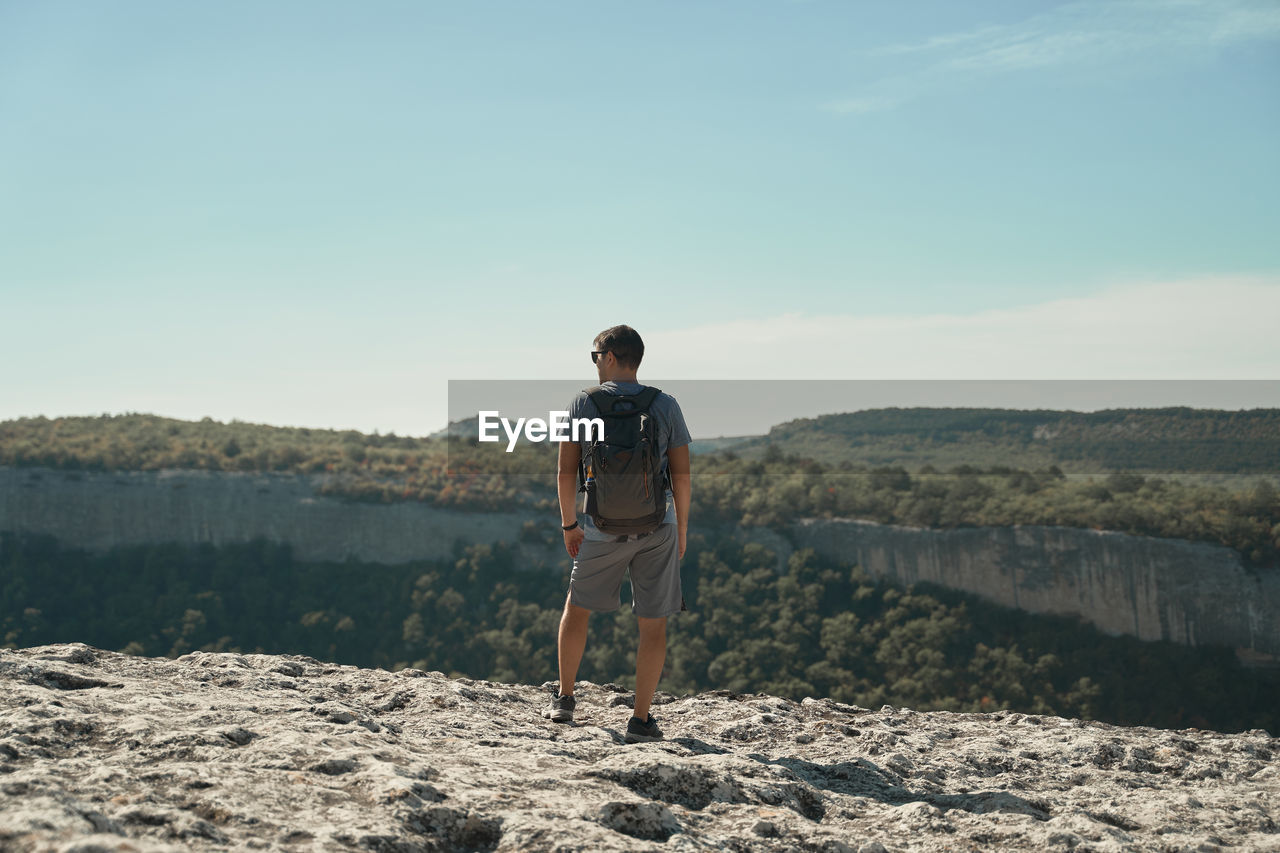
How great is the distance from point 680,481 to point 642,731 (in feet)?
4.28

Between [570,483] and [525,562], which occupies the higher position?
[570,483]

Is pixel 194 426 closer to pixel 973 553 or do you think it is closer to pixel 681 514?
pixel 973 553

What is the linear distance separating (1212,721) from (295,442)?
61.3m

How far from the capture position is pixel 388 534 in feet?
178

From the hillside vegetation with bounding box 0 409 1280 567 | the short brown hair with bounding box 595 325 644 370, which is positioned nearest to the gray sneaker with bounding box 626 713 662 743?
the short brown hair with bounding box 595 325 644 370

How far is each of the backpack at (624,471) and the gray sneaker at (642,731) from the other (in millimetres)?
1008

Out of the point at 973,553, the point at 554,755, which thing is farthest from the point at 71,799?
the point at 973,553

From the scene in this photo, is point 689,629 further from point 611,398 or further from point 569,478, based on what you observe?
point 611,398

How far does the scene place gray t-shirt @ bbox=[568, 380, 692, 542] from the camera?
4.58m

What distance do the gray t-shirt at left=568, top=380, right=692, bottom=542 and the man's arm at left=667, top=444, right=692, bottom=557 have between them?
0.03 metres

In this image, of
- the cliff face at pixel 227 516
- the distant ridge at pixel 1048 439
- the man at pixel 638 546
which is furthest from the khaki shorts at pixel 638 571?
the distant ridge at pixel 1048 439

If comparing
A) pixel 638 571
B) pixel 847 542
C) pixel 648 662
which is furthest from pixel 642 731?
pixel 847 542

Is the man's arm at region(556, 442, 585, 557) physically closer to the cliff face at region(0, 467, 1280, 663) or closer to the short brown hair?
the short brown hair

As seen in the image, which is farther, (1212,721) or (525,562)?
(525,562)
